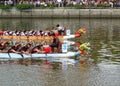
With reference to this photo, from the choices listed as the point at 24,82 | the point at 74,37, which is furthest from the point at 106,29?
the point at 24,82

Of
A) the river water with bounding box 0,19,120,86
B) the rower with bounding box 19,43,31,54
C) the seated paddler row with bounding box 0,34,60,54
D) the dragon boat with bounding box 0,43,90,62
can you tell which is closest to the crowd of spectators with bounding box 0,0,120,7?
the river water with bounding box 0,19,120,86

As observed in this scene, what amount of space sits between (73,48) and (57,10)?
3311 centimetres

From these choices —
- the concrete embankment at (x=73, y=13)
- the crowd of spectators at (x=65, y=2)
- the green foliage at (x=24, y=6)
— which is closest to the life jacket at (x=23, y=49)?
the concrete embankment at (x=73, y=13)

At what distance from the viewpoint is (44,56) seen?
40.1 m

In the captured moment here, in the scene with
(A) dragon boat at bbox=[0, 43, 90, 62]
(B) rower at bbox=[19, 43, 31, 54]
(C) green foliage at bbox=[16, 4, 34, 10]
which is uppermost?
(C) green foliage at bbox=[16, 4, 34, 10]

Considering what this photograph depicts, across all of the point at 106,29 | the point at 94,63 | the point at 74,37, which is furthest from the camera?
the point at 106,29

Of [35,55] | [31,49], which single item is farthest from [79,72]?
[31,49]

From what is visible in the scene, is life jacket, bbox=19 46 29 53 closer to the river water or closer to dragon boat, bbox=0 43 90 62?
dragon boat, bbox=0 43 90 62

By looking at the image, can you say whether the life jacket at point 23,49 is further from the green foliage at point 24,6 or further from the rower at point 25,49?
the green foliage at point 24,6

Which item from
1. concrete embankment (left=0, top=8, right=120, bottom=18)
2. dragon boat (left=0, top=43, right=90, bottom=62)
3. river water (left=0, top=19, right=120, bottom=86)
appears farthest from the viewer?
concrete embankment (left=0, top=8, right=120, bottom=18)

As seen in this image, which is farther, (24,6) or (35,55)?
(24,6)

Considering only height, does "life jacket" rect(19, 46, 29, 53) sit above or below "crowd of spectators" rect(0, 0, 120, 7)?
below

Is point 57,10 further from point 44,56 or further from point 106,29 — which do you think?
point 44,56

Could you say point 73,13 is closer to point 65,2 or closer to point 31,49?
point 65,2
